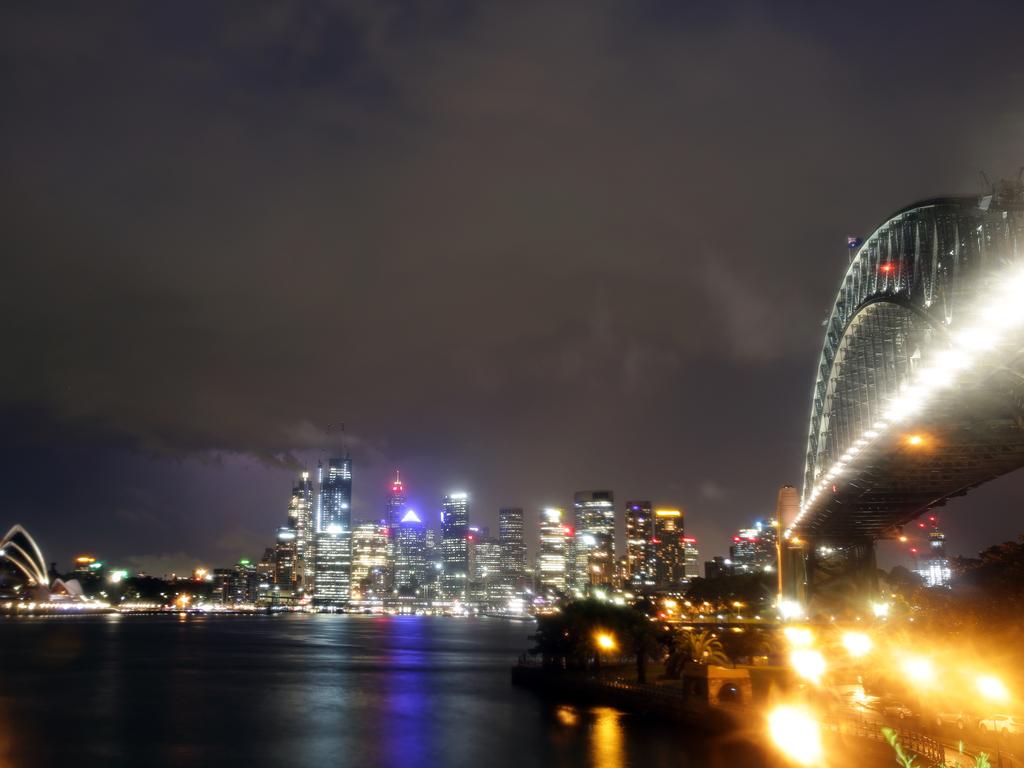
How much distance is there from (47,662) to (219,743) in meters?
59.6

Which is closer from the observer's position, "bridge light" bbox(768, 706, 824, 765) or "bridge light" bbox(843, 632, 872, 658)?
"bridge light" bbox(768, 706, 824, 765)

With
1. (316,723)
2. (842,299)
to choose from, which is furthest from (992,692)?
(316,723)

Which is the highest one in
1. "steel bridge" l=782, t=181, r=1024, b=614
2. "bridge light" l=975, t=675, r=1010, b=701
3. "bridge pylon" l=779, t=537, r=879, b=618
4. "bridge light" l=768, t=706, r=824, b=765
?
"steel bridge" l=782, t=181, r=1024, b=614

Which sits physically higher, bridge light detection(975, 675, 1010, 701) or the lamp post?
bridge light detection(975, 675, 1010, 701)

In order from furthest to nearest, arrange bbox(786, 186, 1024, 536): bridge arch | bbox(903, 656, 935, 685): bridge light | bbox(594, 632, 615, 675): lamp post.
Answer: bbox(594, 632, 615, 675): lamp post
bbox(903, 656, 935, 685): bridge light
bbox(786, 186, 1024, 536): bridge arch

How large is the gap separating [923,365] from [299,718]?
48596 mm

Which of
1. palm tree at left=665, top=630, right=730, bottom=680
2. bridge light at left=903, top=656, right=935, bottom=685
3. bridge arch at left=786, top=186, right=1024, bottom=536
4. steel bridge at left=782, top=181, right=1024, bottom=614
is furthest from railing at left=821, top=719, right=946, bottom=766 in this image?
palm tree at left=665, top=630, right=730, bottom=680

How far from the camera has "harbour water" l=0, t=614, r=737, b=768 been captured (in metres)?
51.6

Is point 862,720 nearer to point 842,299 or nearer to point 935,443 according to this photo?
point 935,443

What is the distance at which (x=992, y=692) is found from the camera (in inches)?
1709

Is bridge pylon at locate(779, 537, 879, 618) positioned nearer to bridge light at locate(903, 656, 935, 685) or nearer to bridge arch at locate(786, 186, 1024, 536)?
bridge arch at locate(786, 186, 1024, 536)

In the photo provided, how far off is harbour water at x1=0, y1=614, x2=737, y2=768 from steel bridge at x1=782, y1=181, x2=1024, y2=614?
2148cm

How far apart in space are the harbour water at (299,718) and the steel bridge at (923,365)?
21.5m

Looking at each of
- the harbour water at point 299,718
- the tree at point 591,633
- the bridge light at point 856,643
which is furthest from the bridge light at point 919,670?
the tree at point 591,633
